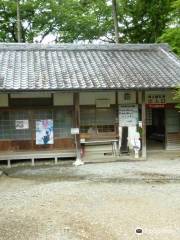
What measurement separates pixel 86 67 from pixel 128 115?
274 cm

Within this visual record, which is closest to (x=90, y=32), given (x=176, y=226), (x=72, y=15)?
(x=72, y=15)

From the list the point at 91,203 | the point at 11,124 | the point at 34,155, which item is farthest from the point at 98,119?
the point at 91,203

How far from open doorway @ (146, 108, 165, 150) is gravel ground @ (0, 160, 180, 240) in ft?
16.2

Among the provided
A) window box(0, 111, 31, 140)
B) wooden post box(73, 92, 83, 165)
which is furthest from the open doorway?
window box(0, 111, 31, 140)

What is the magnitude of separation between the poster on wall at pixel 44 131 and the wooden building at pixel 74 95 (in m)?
0.04

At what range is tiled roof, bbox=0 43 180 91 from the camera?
1650 cm

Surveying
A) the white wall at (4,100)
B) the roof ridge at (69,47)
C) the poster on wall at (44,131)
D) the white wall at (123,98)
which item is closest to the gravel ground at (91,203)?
the poster on wall at (44,131)

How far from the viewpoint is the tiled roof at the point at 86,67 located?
16500mm

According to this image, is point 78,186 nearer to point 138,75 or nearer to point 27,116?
point 27,116

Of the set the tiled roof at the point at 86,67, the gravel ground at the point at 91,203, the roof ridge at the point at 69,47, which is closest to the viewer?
the gravel ground at the point at 91,203

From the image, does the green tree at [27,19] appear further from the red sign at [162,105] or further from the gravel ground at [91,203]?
Answer: the gravel ground at [91,203]

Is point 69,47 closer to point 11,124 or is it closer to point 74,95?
point 74,95

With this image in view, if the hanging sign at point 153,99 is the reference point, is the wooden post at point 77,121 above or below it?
below

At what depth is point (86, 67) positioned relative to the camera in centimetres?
1836
